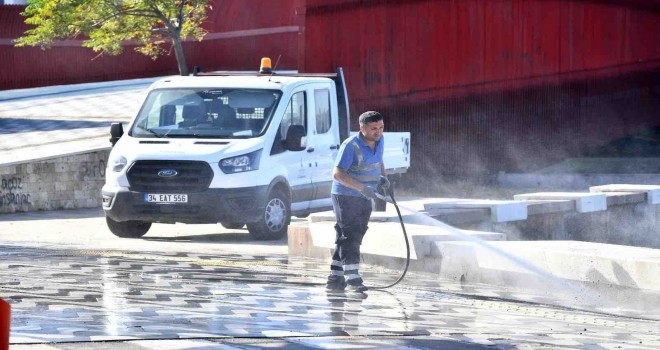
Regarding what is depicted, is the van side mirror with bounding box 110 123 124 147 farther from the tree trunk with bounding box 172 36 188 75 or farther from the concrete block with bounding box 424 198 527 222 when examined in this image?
the tree trunk with bounding box 172 36 188 75

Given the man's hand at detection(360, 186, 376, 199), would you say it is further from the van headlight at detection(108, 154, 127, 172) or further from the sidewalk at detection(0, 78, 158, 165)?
the sidewalk at detection(0, 78, 158, 165)

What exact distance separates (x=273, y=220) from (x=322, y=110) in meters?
1.89

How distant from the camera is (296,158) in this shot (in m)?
17.9

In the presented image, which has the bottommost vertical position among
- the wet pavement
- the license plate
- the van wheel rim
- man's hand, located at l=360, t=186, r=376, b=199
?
the wet pavement

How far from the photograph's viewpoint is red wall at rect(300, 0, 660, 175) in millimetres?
26531

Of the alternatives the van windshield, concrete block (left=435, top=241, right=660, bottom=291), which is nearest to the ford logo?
the van windshield

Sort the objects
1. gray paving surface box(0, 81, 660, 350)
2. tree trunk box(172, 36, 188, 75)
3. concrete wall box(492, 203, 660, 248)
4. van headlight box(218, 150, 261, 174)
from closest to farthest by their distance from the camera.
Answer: gray paving surface box(0, 81, 660, 350) → van headlight box(218, 150, 261, 174) → concrete wall box(492, 203, 660, 248) → tree trunk box(172, 36, 188, 75)

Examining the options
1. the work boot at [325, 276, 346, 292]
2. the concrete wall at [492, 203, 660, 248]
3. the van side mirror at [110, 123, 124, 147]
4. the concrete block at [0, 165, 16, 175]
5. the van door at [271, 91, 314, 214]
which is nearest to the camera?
the work boot at [325, 276, 346, 292]

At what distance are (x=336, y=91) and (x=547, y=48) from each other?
40.4 feet

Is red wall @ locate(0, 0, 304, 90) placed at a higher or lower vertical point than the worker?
higher

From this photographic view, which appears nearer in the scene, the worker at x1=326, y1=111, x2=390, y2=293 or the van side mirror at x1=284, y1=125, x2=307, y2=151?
the worker at x1=326, y1=111, x2=390, y2=293

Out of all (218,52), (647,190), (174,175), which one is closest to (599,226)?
(647,190)

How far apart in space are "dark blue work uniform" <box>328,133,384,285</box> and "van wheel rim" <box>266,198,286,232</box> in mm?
5059

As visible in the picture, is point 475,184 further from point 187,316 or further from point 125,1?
point 187,316
